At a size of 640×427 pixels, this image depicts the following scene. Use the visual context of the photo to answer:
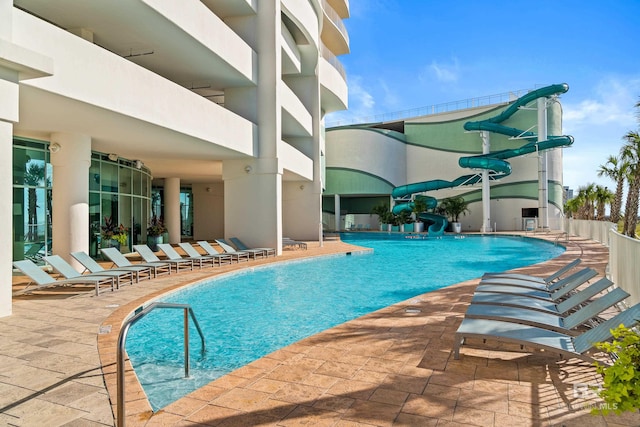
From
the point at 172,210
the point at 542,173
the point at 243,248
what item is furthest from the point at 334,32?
the point at 542,173

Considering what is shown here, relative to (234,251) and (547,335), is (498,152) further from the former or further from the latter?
(547,335)

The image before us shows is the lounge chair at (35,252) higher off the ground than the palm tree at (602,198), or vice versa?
the palm tree at (602,198)

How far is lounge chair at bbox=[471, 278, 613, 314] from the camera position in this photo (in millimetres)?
5203

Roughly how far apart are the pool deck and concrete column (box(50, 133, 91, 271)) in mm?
5439

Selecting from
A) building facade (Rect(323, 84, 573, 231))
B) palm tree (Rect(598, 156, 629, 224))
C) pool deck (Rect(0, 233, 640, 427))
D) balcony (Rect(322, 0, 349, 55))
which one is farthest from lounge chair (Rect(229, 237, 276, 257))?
building facade (Rect(323, 84, 573, 231))

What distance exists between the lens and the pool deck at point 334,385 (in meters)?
3.17

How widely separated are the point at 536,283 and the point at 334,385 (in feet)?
16.0

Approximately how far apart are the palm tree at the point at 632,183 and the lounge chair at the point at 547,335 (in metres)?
19.4

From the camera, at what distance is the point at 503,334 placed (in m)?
4.20

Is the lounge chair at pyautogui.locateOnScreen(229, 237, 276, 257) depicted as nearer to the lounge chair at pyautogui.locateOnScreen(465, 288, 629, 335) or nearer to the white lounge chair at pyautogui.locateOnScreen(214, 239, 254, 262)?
the white lounge chair at pyautogui.locateOnScreen(214, 239, 254, 262)

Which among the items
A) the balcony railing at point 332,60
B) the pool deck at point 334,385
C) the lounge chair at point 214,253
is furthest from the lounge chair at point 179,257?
the balcony railing at point 332,60

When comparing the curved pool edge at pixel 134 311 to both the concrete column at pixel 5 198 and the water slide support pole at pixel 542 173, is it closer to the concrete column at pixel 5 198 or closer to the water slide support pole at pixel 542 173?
the concrete column at pixel 5 198

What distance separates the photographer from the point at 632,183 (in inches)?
811

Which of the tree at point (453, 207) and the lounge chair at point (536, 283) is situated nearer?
the lounge chair at point (536, 283)
